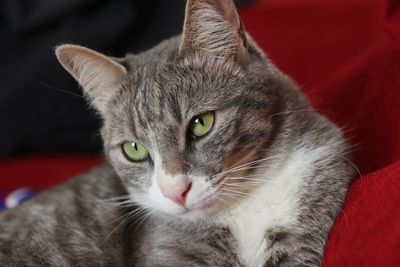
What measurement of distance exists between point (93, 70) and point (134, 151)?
26 cm

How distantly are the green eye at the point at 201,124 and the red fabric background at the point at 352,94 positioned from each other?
0.38 meters

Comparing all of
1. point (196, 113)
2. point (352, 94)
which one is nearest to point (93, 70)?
point (196, 113)

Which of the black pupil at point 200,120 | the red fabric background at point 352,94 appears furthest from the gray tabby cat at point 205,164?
the red fabric background at point 352,94

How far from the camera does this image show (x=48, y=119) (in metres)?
2.46

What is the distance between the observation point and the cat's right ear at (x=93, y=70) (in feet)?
4.65

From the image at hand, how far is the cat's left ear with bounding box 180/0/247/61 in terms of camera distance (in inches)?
50.8

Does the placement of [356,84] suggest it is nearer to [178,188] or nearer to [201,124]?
[201,124]

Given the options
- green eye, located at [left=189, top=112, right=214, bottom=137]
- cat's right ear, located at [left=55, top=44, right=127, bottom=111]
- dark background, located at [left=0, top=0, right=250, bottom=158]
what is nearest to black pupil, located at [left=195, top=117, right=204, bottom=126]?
green eye, located at [left=189, top=112, right=214, bottom=137]

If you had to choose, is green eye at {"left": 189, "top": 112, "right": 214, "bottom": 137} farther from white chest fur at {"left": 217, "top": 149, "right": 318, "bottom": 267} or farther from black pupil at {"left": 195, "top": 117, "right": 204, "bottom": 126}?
white chest fur at {"left": 217, "top": 149, "right": 318, "bottom": 267}

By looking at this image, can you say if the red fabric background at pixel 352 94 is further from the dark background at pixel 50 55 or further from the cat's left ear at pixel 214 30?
the cat's left ear at pixel 214 30

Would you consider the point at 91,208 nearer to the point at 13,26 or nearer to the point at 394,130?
the point at 394,130

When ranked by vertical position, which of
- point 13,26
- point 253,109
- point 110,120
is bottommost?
point 253,109

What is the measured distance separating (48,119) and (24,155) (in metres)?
0.23

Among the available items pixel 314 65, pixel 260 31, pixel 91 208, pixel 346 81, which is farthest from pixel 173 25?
pixel 91 208
